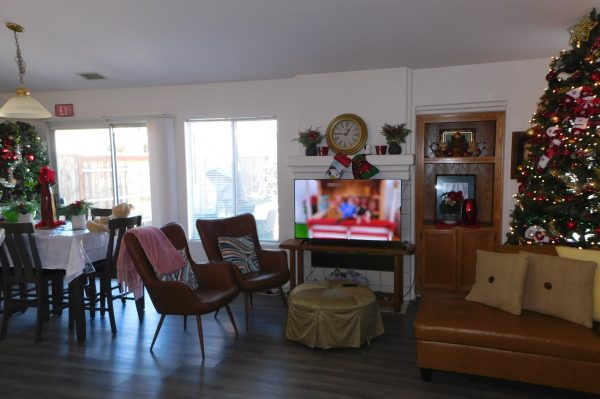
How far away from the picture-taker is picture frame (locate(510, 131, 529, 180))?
13.9ft

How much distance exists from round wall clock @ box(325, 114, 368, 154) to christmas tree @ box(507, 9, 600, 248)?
5.27 ft

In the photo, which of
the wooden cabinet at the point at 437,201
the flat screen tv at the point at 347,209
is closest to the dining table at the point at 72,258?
the flat screen tv at the point at 347,209

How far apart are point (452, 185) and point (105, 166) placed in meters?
4.53

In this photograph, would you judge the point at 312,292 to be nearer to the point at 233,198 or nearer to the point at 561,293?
the point at 561,293

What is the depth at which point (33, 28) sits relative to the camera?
12.7 feet

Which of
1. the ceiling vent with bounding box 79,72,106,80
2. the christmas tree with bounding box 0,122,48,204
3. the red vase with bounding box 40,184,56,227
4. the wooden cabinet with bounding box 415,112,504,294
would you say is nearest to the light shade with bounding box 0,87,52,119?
the red vase with bounding box 40,184,56,227

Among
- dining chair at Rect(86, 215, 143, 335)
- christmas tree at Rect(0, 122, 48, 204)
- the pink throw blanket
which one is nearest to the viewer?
the pink throw blanket

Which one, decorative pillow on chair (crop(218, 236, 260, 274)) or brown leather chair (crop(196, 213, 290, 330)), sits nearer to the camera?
brown leather chair (crop(196, 213, 290, 330))

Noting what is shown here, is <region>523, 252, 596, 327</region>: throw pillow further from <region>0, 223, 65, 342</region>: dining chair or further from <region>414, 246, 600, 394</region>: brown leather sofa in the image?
<region>0, 223, 65, 342</region>: dining chair

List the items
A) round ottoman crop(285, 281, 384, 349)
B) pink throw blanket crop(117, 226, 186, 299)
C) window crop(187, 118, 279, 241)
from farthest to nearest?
window crop(187, 118, 279, 241)
pink throw blanket crop(117, 226, 186, 299)
round ottoman crop(285, 281, 384, 349)

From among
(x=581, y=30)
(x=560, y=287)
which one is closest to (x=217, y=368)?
(x=560, y=287)

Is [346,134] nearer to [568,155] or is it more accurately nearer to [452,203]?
[452,203]

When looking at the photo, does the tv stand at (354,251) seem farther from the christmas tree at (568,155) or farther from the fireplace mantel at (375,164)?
the christmas tree at (568,155)

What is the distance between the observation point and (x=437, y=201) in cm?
491
